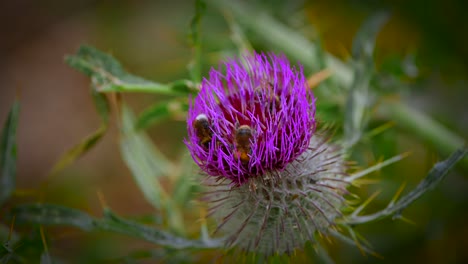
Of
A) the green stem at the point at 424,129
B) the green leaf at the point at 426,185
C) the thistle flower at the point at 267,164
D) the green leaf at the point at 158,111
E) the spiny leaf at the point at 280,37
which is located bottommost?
the green leaf at the point at 426,185

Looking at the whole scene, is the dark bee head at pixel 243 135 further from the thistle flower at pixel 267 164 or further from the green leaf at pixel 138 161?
the green leaf at pixel 138 161

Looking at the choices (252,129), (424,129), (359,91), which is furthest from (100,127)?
(424,129)

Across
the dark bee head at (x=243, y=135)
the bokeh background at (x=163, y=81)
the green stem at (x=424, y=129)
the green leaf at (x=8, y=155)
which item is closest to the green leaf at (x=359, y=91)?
the bokeh background at (x=163, y=81)

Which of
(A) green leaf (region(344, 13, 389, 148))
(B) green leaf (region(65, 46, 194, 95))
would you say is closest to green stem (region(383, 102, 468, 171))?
(A) green leaf (region(344, 13, 389, 148))

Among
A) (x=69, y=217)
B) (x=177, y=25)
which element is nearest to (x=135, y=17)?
(x=177, y=25)

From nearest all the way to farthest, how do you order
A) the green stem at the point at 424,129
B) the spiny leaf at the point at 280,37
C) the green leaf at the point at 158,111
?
the green leaf at the point at 158,111 → the green stem at the point at 424,129 → the spiny leaf at the point at 280,37

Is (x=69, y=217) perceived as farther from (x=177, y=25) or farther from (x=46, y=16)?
(x=46, y=16)
